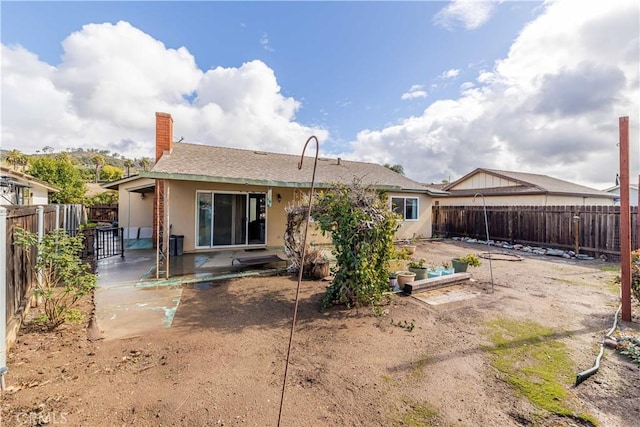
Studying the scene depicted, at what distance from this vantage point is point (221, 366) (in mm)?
3031

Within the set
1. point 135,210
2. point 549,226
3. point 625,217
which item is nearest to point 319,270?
point 625,217

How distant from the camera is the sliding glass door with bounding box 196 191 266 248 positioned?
32.9 feet

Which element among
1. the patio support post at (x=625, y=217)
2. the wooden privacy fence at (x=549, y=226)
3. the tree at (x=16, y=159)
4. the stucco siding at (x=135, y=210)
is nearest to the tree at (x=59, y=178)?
the stucco siding at (x=135, y=210)

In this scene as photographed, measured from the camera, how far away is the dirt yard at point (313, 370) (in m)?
2.32

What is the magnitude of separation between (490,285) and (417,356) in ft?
13.9

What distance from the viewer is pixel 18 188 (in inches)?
561

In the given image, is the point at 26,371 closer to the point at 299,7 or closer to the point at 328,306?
the point at 328,306

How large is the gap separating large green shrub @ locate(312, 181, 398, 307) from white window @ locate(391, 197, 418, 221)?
30.7ft

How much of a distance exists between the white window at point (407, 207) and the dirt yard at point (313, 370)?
9.11 meters

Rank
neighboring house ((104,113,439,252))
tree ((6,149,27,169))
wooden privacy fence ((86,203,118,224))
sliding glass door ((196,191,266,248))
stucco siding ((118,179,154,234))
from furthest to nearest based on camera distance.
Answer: tree ((6,149,27,169)) < wooden privacy fence ((86,203,118,224)) < stucco siding ((118,179,154,234)) < sliding glass door ((196,191,266,248)) < neighboring house ((104,113,439,252))

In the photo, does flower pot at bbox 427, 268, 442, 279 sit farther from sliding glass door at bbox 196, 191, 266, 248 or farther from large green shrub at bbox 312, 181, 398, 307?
sliding glass door at bbox 196, 191, 266, 248

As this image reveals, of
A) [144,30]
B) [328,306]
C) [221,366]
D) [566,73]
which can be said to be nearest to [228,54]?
[144,30]

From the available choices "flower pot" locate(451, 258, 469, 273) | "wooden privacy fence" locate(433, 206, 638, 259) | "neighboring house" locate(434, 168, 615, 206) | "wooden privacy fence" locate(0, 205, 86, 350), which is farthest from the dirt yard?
"neighboring house" locate(434, 168, 615, 206)

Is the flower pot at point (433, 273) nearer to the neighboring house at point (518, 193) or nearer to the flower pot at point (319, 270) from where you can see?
the flower pot at point (319, 270)
